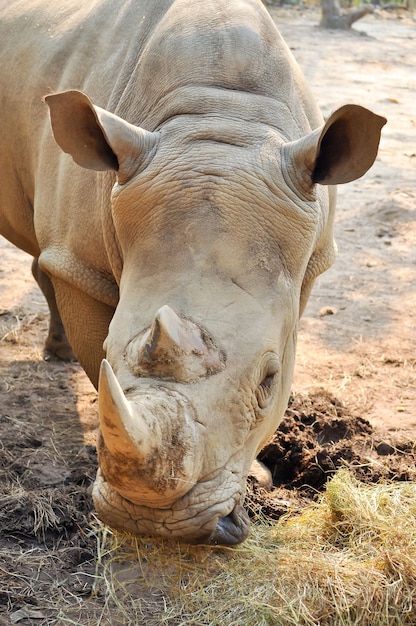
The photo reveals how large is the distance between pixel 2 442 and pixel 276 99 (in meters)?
2.41

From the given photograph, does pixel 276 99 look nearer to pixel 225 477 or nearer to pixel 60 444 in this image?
pixel 225 477

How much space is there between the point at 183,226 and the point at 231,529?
1.10 metres

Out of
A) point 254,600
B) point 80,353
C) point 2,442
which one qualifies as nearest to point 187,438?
point 254,600

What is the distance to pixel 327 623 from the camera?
3818mm

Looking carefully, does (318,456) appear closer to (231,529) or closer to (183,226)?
(231,529)

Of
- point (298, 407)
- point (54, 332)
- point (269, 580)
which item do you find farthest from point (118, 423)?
point (54, 332)

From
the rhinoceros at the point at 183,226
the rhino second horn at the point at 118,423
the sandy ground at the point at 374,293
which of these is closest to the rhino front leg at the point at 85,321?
the rhinoceros at the point at 183,226

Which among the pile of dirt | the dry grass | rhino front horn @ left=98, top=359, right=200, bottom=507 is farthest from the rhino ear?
the pile of dirt

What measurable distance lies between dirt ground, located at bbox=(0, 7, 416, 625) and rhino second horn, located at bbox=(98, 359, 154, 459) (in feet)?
4.01

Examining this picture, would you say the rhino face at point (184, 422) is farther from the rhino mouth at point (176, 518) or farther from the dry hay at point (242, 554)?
the dry hay at point (242, 554)

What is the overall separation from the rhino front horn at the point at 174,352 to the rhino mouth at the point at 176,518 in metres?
0.39

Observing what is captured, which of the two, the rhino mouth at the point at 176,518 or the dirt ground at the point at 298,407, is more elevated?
the rhino mouth at the point at 176,518

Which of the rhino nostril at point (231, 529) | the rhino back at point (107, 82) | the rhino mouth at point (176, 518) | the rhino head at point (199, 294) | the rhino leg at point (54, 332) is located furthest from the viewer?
the rhino leg at point (54, 332)

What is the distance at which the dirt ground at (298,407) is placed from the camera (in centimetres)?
435
